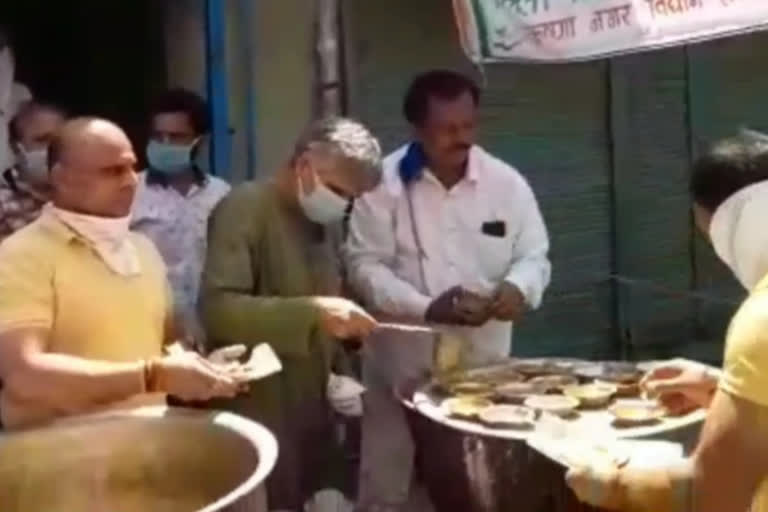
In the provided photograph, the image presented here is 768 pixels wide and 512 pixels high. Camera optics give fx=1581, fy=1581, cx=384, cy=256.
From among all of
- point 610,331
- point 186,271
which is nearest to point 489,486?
point 186,271

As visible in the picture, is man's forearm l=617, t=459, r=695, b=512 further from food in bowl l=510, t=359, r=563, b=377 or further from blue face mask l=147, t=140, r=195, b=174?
blue face mask l=147, t=140, r=195, b=174

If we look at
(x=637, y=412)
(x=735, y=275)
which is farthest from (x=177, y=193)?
(x=735, y=275)

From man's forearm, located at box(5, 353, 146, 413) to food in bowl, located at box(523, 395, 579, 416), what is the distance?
1.24 m

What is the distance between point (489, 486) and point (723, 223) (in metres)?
1.22

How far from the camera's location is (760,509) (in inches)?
115

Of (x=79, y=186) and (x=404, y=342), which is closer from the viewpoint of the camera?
(x=79, y=186)

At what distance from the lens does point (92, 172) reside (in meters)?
3.76

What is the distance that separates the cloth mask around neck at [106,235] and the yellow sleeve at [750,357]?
1565 mm

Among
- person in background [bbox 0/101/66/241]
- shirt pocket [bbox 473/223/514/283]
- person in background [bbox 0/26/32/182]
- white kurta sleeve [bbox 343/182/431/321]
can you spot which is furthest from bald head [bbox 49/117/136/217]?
person in background [bbox 0/26/32/182]

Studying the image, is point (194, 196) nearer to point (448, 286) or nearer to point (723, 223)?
point (448, 286)

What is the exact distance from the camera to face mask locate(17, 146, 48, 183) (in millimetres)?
5207

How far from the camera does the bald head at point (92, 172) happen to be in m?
3.75

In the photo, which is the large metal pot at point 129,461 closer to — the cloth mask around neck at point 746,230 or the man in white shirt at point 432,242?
the cloth mask around neck at point 746,230

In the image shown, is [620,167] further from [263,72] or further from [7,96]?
[7,96]
